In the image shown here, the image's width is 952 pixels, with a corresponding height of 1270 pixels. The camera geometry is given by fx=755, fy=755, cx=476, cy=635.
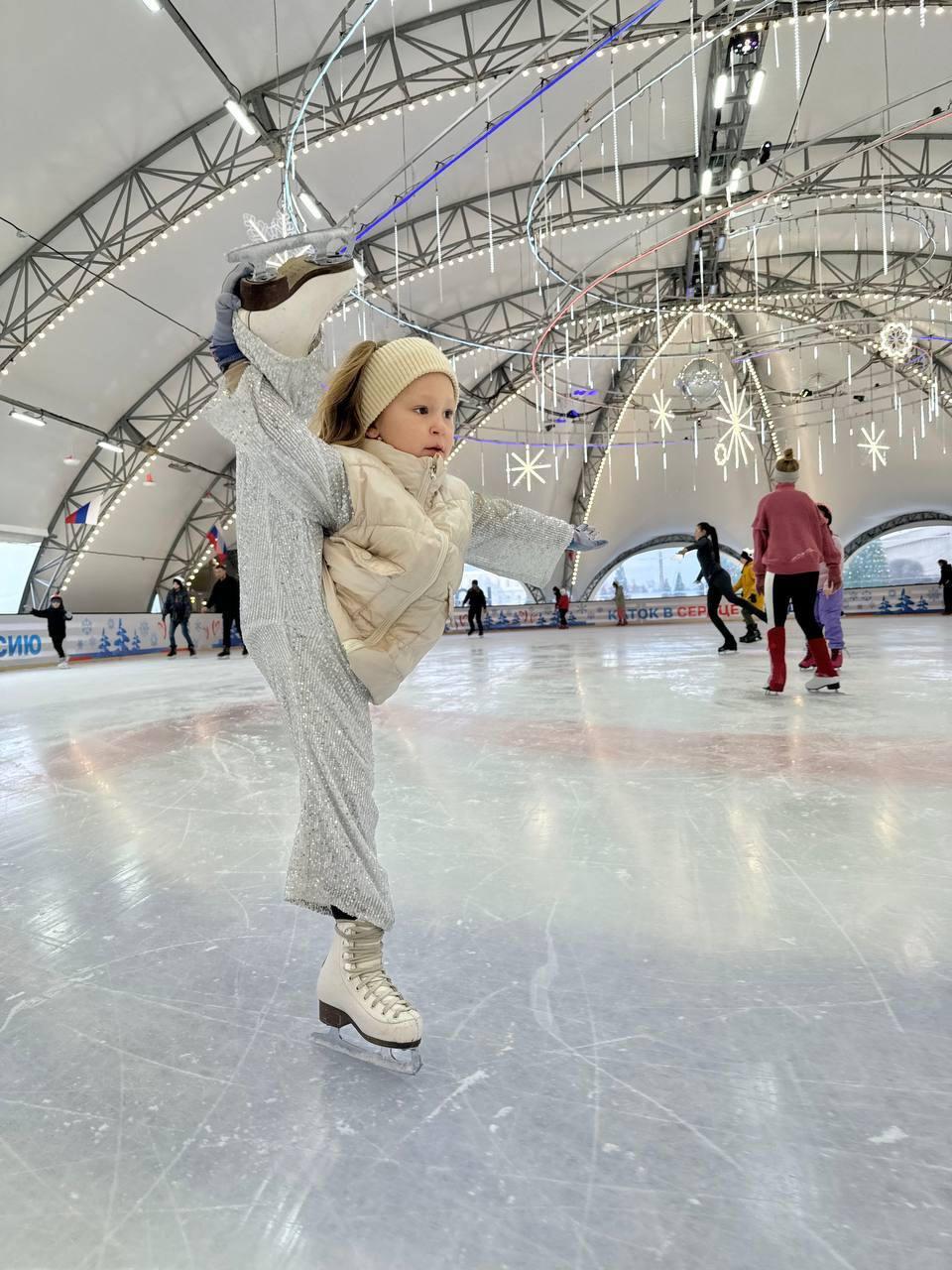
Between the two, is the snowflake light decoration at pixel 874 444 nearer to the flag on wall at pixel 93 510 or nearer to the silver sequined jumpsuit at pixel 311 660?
Answer: the flag on wall at pixel 93 510

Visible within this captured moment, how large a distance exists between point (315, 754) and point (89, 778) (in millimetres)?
2420

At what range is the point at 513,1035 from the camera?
1098 millimetres

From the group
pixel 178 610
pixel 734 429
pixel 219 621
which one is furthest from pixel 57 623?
pixel 734 429

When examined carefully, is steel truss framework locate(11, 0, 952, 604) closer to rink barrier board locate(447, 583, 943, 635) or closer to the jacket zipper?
the jacket zipper

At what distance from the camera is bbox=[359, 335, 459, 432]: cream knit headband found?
117cm

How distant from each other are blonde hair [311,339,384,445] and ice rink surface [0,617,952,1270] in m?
0.92

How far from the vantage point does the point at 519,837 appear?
2045mm

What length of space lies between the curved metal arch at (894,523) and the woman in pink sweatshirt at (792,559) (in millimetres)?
23149

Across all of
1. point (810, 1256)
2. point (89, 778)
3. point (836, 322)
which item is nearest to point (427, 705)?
point (89, 778)

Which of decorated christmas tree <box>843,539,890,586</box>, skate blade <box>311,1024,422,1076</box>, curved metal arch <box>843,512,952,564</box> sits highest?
curved metal arch <box>843,512,952,564</box>

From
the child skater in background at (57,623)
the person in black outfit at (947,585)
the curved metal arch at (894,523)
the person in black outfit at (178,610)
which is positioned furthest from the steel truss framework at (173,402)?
the curved metal arch at (894,523)

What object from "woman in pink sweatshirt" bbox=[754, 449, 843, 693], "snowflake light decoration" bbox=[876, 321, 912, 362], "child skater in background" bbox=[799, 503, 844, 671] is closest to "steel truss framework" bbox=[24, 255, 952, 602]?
"snowflake light decoration" bbox=[876, 321, 912, 362]

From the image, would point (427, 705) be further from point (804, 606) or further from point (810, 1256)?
point (810, 1256)

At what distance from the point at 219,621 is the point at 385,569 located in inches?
767
